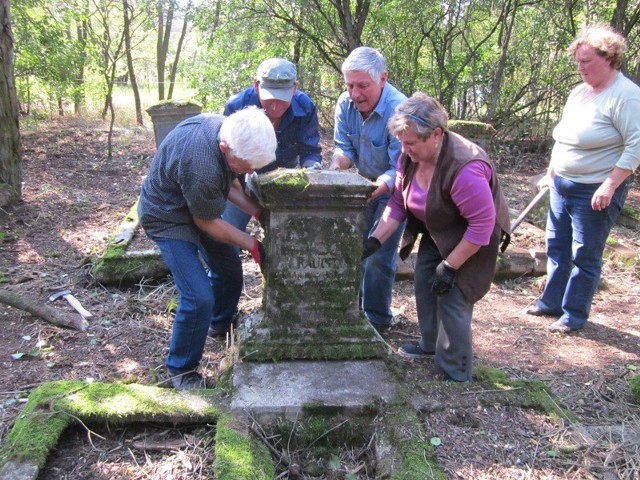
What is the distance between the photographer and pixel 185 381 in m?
3.06

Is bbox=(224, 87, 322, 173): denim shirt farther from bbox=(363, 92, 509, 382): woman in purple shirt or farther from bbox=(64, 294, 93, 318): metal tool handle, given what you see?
bbox=(64, 294, 93, 318): metal tool handle

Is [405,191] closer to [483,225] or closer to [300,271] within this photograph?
[483,225]

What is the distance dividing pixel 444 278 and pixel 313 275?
725 mm

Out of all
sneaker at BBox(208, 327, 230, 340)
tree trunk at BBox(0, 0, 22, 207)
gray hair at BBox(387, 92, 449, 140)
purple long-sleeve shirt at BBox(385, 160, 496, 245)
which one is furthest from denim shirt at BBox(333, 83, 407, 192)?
tree trunk at BBox(0, 0, 22, 207)

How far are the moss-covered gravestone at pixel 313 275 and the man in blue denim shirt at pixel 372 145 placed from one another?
1.20 feet

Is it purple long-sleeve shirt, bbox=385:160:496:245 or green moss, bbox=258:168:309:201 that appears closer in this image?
purple long-sleeve shirt, bbox=385:160:496:245

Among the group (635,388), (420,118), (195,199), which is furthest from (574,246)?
(195,199)

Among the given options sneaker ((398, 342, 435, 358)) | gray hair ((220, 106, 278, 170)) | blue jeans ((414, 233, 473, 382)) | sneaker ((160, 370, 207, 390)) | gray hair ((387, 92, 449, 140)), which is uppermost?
gray hair ((387, 92, 449, 140))

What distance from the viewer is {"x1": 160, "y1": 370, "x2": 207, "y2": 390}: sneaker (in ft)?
9.99

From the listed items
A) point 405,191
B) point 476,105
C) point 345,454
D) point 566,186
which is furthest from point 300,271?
point 476,105

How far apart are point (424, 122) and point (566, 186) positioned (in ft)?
5.78

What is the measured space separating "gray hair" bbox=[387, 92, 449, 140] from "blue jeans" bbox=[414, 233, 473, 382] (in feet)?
2.43

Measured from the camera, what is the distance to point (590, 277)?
3.85 m

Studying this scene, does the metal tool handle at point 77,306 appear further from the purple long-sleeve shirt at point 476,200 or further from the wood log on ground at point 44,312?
the purple long-sleeve shirt at point 476,200
